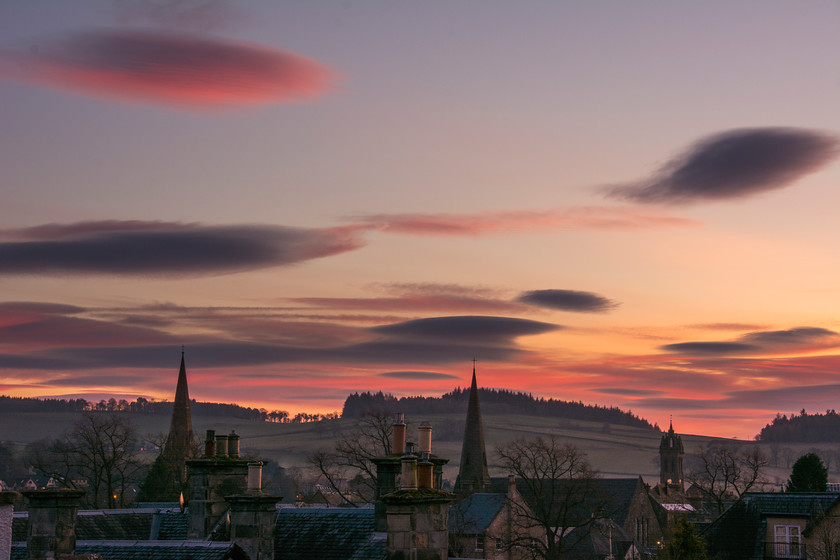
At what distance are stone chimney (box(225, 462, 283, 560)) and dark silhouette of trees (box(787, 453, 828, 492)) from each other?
5945 centimetres

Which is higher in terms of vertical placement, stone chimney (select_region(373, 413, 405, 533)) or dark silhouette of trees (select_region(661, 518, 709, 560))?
stone chimney (select_region(373, 413, 405, 533))

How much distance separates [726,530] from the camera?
2203 inches

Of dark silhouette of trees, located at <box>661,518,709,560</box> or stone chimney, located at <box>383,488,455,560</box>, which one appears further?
dark silhouette of trees, located at <box>661,518,709,560</box>

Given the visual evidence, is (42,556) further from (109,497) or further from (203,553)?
(109,497)

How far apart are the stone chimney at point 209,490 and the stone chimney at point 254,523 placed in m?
5.92

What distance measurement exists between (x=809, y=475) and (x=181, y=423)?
4387 inches

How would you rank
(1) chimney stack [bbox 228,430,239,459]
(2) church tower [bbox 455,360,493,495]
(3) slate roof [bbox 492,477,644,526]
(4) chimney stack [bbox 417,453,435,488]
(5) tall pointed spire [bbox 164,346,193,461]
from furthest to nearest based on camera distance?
1. (5) tall pointed spire [bbox 164,346,193,461]
2. (2) church tower [bbox 455,360,493,495]
3. (3) slate roof [bbox 492,477,644,526]
4. (1) chimney stack [bbox 228,430,239,459]
5. (4) chimney stack [bbox 417,453,435,488]

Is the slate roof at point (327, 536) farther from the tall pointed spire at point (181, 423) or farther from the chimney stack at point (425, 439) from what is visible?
the tall pointed spire at point (181, 423)

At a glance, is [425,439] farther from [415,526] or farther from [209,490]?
[209,490]

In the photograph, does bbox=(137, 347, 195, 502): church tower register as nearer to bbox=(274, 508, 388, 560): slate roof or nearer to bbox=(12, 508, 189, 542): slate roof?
bbox=(12, 508, 189, 542): slate roof

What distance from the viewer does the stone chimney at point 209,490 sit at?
34188mm

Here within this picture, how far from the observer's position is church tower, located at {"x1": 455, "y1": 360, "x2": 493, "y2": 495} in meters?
143

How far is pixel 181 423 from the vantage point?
167750mm

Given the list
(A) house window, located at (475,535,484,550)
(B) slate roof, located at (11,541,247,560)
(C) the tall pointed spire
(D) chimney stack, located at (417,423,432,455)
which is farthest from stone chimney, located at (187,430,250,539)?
(C) the tall pointed spire
